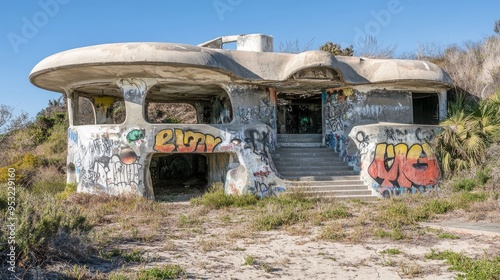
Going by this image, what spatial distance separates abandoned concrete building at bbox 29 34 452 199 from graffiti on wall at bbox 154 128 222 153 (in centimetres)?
3

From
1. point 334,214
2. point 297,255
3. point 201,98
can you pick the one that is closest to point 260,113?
point 201,98

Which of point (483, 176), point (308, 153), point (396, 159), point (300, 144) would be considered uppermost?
point (300, 144)

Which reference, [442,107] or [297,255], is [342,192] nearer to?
[442,107]

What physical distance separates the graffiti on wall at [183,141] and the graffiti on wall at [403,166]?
4935 millimetres

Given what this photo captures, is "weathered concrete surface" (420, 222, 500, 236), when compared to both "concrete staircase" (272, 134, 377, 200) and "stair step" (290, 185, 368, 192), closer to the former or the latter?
"concrete staircase" (272, 134, 377, 200)

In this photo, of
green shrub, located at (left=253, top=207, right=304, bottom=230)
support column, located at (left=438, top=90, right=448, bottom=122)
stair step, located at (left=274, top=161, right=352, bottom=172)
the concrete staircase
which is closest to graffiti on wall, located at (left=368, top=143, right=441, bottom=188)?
the concrete staircase

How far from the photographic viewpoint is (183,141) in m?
12.9

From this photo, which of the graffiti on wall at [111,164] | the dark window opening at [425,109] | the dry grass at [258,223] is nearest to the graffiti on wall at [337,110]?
the dry grass at [258,223]

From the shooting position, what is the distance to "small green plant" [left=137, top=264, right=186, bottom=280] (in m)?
5.53

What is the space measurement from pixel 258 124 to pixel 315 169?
243 centimetres

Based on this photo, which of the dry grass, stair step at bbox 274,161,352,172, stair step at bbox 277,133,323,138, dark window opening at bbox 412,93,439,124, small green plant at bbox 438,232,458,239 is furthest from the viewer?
dark window opening at bbox 412,93,439,124

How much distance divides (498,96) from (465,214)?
724 centimetres

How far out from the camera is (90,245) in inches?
266

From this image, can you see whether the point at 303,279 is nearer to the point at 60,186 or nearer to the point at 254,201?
the point at 254,201
